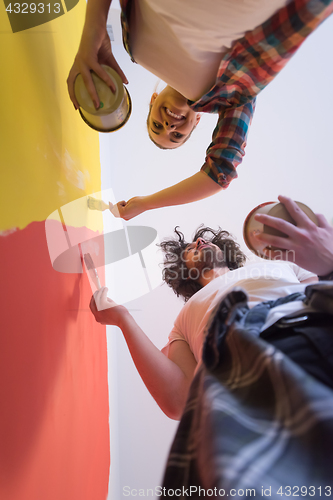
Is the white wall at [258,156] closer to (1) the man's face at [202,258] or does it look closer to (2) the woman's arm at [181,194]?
(1) the man's face at [202,258]

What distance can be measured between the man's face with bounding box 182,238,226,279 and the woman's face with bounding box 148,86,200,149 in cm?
45

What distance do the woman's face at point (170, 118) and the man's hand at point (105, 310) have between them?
55cm

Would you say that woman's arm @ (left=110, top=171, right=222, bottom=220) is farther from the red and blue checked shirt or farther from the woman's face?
the woman's face

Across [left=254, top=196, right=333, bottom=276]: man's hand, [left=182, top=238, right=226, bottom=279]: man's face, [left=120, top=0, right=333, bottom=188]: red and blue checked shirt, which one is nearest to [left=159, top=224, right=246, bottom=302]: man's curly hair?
[left=182, top=238, right=226, bottom=279]: man's face

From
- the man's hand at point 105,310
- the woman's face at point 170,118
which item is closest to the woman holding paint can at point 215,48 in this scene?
the woman's face at point 170,118

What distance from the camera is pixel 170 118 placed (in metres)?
0.91

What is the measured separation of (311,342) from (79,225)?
75 cm

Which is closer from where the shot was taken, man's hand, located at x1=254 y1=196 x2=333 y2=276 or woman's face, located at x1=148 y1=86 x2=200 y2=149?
man's hand, located at x1=254 y1=196 x2=333 y2=276

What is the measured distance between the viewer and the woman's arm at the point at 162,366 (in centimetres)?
76

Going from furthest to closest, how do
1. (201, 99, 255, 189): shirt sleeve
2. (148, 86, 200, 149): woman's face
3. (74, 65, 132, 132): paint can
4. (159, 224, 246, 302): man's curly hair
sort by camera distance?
1. (159, 224, 246, 302): man's curly hair
2. (148, 86, 200, 149): woman's face
3. (201, 99, 255, 189): shirt sleeve
4. (74, 65, 132, 132): paint can

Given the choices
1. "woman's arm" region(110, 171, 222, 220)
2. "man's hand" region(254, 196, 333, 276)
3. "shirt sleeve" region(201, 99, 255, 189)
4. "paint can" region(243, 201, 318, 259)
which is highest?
"shirt sleeve" region(201, 99, 255, 189)

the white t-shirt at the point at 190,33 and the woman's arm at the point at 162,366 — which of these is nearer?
the white t-shirt at the point at 190,33

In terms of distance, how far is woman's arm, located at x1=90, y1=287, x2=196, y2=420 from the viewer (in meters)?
0.76

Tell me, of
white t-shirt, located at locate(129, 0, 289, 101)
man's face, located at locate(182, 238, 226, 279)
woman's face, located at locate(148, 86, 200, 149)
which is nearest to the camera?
white t-shirt, located at locate(129, 0, 289, 101)
